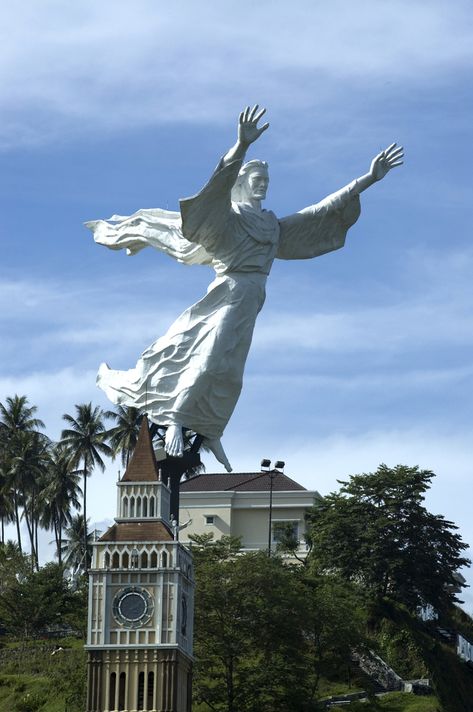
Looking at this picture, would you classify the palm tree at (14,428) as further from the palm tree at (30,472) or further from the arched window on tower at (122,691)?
the arched window on tower at (122,691)

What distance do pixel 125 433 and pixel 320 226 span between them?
96.3ft

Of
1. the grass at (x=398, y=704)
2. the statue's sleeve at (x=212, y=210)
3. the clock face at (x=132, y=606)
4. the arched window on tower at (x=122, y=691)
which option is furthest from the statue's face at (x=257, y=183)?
the grass at (x=398, y=704)

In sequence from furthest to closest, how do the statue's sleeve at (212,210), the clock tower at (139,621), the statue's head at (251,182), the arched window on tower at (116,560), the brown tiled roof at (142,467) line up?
the statue's head at (251,182), the brown tiled roof at (142,467), the statue's sleeve at (212,210), the arched window on tower at (116,560), the clock tower at (139,621)

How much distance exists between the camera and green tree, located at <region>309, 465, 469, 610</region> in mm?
92875

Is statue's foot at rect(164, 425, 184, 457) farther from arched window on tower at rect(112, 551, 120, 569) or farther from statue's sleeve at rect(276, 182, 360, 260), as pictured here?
statue's sleeve at rect(276, 182, 360, 260)

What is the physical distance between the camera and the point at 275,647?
81062mm

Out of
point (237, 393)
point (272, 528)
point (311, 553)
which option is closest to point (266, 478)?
point (272, 528)

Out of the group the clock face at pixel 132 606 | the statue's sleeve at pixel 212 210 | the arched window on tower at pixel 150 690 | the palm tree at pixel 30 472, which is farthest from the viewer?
the palm tree at pixel 30 472

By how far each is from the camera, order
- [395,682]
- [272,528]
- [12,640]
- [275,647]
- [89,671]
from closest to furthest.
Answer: [89,671], [275,647], [395,682], [12,640], [272,528]

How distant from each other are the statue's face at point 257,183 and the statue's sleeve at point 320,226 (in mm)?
1419

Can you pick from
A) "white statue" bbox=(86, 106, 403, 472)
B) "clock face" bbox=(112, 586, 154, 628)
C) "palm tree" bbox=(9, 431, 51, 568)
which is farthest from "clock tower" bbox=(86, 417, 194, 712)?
"palm tree" bbox=(9, 431, 51, 568)

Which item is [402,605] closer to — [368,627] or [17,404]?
[368,627]

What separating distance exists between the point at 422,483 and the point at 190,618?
66.5ft

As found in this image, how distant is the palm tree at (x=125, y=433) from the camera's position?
109 m
